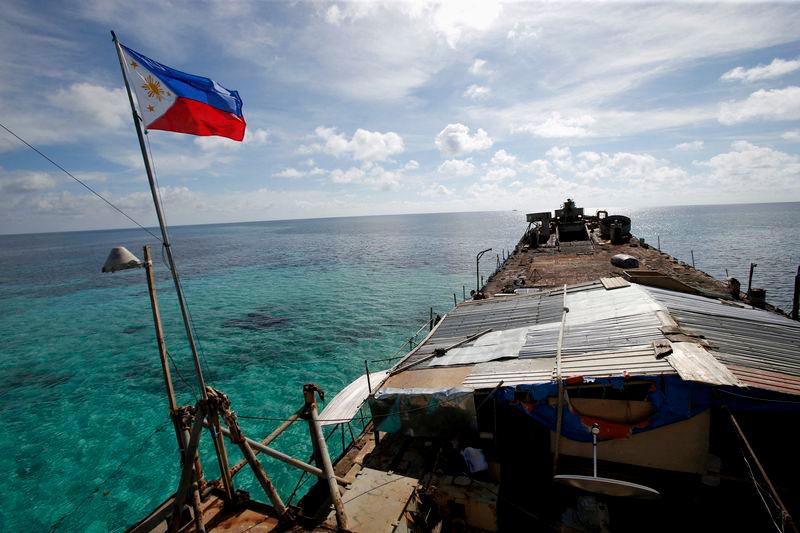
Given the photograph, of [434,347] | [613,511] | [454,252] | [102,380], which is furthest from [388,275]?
[613,511]

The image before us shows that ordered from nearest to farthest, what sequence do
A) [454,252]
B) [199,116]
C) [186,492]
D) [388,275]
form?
[186,492]
[199,116]
[388,275]
[454,252]

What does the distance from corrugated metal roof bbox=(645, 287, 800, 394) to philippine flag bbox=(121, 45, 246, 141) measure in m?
14.8

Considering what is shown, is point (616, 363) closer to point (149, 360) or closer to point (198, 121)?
point (198, 121)

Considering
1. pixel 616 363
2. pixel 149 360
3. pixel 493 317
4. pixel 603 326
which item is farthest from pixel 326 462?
pixel 149 360

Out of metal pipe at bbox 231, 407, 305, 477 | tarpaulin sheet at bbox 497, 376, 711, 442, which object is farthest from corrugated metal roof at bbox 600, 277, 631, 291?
metal pipe at bbox 231, 407, 305, 477

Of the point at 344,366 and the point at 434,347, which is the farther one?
the point at 344,366

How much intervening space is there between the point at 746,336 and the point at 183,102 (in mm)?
18618

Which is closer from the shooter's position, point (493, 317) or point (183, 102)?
point (183, 102)

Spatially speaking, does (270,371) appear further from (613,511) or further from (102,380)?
(613,511)

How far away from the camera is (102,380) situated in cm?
2859

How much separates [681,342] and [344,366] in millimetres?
22880

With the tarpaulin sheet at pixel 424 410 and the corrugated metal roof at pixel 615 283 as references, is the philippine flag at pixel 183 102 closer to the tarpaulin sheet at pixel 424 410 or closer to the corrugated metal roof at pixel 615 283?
the tarpaulin sheet at pixel 424 410

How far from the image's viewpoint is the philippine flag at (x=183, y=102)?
7984 millimetres

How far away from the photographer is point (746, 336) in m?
12.5
